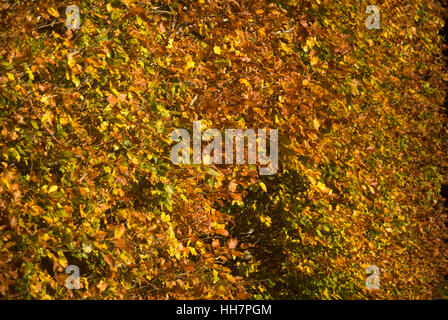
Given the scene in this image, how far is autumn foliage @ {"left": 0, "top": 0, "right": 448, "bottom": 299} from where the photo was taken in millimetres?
2727

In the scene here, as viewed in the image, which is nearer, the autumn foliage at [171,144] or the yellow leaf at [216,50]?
the autumn foliage at [171,144]

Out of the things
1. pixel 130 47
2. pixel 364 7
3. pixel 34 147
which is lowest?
pixel 34 147

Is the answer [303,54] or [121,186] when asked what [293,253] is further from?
[121,186]

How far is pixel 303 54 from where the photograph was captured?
4723mm

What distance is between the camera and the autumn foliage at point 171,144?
2727mm

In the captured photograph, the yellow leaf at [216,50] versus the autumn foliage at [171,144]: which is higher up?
the yellow leaf at [216,50]

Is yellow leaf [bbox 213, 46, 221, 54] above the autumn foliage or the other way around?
above

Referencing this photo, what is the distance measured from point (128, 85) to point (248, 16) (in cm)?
105

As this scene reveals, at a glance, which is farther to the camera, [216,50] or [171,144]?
[216,50]

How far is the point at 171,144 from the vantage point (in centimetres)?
344

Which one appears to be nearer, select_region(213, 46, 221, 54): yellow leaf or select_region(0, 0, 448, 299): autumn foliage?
select_region(0, 0, 448, 299): autumn foliage

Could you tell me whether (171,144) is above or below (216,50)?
below

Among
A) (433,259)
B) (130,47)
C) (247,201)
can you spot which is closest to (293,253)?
(247,201)
